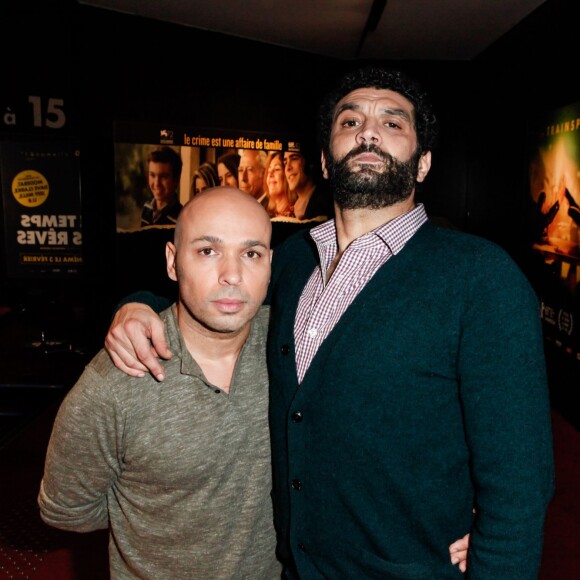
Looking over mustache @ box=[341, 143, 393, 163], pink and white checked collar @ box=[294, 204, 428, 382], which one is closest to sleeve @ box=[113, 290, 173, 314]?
pink and white checked collar @ box=[294, 204, 428, 382]

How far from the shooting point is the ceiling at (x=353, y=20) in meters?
3.83

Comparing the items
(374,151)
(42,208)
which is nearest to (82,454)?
(374,151)

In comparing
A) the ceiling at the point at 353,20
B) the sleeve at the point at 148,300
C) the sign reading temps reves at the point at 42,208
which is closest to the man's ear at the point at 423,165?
the sleeve at the point at 148,300

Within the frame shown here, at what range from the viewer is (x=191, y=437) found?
1144mm

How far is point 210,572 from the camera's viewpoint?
1.19 meters

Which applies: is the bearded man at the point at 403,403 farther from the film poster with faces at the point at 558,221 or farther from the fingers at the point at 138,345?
the film poster with faces at the point at 558,221

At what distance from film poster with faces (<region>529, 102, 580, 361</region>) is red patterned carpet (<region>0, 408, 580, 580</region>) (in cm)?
102

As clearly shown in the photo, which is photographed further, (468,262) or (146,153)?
(146,153)

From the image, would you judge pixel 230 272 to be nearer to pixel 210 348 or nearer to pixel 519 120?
pixel 210 348

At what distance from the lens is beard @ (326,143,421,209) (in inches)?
51.1

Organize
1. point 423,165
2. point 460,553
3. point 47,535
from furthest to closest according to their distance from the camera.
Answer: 1. point 47,535
2. point 423,165
3. point 460,553

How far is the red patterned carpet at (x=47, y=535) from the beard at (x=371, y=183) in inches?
66.5

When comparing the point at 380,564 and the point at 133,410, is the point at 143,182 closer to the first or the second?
the point at 133,410

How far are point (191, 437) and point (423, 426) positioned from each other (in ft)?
1.60
